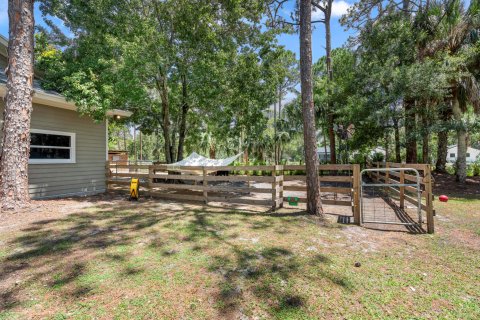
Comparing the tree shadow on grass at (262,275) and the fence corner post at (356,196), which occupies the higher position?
the fence corner post at (356,196)

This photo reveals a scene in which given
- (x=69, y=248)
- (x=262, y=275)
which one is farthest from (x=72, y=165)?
(x=262, y=275)

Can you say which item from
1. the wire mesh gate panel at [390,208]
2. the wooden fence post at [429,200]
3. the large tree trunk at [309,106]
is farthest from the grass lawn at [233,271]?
the large tree trunk at [309,106]

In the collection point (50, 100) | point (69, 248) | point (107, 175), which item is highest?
point (50, 100)

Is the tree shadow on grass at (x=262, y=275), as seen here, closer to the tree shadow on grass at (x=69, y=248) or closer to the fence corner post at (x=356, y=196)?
the tree shadow on grass at (x=69, y=248)

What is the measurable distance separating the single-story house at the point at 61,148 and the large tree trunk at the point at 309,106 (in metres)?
6.16

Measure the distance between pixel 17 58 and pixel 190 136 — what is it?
388 inches

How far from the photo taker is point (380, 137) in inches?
439

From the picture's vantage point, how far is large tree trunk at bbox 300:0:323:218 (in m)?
5.22

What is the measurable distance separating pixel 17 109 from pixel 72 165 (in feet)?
9.27

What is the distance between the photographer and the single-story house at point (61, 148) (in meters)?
6.85

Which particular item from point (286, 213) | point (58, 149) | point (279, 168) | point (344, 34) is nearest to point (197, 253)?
point (286, 213)

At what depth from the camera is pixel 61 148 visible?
757cm

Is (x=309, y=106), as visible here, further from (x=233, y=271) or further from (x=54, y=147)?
(x=54, y=147)

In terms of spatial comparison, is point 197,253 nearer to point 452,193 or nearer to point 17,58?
point 17,58
